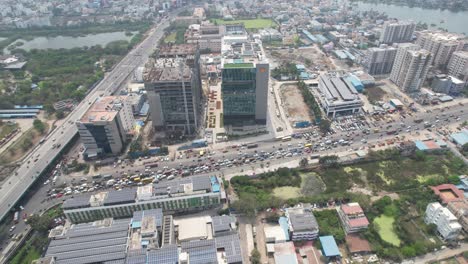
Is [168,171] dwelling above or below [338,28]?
below

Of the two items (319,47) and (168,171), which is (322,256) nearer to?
(168,171)

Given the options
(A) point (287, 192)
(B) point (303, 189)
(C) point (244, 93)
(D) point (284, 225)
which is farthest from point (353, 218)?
(C) point (244, 93)

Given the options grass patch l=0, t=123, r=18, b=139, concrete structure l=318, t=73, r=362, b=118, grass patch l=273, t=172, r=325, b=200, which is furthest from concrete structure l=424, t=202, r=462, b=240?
grass patch l=0, t=123, r=18, b=139

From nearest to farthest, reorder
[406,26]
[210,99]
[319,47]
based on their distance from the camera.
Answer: [210,99] → [406,26] → [319,47]

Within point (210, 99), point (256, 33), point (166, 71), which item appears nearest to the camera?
point (166, 71)

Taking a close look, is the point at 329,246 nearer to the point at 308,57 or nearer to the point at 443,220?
the point at 443,220

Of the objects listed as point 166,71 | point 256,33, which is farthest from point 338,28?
point 166,71

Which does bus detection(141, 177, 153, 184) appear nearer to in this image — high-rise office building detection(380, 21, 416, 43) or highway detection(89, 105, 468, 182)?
highway detection(89, 105, 468, 182)

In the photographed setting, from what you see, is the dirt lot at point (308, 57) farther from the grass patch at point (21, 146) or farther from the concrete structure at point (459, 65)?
the grass patch at point (21, 146)
